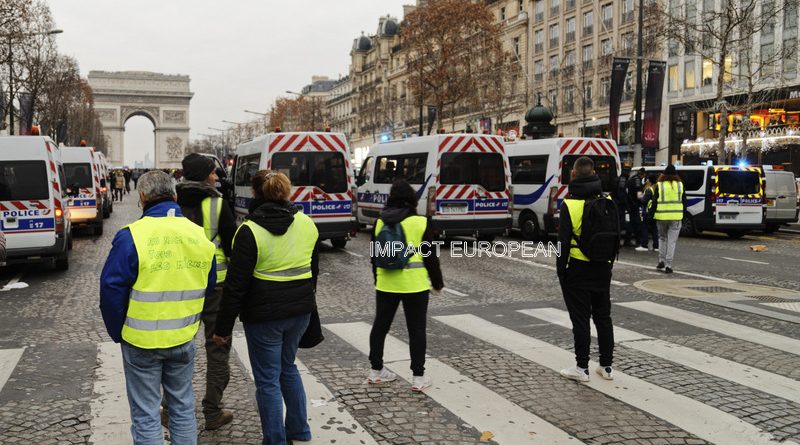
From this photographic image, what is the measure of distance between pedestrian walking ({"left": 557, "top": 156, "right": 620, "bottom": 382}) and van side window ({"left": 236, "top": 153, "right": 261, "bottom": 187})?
33.6 ft

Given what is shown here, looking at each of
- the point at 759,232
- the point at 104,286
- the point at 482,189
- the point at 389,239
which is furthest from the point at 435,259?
the point at 759,232

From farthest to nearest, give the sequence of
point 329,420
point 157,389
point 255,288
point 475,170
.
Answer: point 475,170 → point 329,420 → point 255,288 → point 157,389

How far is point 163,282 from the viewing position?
11.0 feet

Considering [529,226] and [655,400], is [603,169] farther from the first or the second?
[655,400]

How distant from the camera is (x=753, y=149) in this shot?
36.3 metres

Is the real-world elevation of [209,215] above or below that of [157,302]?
above

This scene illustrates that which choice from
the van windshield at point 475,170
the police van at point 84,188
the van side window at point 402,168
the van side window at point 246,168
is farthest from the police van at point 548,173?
the police van at point 84,188

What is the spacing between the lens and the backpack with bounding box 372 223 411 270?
5.25 metres

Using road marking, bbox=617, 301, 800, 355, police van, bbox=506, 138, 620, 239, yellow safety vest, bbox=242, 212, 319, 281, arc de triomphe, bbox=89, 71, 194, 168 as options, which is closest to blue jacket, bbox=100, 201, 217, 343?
yellow safety vest, bbox=242, 212, 319, 281

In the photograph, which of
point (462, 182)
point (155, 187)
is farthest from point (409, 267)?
point (462, 182)

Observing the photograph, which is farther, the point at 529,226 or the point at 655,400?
the point at 529,226

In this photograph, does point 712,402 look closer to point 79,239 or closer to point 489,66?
point 79,239

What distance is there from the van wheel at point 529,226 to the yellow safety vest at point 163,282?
555 inches

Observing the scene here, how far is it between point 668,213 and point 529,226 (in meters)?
5.96
